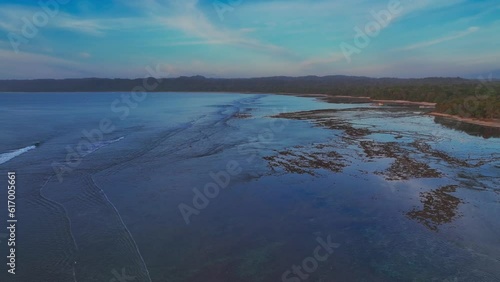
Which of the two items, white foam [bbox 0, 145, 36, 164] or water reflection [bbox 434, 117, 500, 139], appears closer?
white foam [bbox 0, 145, 36, 164]

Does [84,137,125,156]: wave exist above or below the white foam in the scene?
below

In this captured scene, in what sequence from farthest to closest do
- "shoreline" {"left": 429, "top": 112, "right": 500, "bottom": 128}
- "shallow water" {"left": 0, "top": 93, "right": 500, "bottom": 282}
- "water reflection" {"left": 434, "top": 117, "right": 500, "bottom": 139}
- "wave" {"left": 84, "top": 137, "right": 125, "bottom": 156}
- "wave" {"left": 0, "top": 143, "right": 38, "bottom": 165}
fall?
"shoreline" {"left": 429, "top": 112, "right": 500, "bottom": 128}
"water reflection" {"left": 434, "top": 117, "right": 500, "bottom": 139}
"wave" {"left": 84, "top": 137, "right": 125, "bottom": 156}
"wave" {"left": 0, "top": 143, "right": 38, "bottom": 165}
"shallow water" {"left": 0, "top": 93, "right": 500, "bottom": 282}

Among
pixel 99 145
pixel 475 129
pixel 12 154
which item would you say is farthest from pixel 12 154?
pixel 475 129

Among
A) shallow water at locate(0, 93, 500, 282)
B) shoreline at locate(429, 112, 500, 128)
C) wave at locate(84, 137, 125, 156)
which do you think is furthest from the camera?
shoreline at locate(429, 112, 500, 128)

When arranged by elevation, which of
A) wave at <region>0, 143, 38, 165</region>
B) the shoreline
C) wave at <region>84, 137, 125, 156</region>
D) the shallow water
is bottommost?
the shoreline

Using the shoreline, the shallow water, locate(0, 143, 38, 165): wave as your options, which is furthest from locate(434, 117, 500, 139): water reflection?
locate(0, 143, 38, 165): wave

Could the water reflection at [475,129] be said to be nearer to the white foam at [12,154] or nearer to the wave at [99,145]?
the wave at [99,145]

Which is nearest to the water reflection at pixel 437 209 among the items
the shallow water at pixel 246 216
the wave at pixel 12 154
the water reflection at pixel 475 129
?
the shallow water at pixel 246 216

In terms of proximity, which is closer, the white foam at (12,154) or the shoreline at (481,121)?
the white foam at (12,154)

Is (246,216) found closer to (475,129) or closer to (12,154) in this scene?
(12,154)

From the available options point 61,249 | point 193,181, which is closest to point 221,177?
point 193,181

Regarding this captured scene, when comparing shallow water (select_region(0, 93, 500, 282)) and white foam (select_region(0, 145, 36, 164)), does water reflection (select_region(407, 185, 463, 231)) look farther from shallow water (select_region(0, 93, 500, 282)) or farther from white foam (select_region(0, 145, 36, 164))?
white foam (select_region(0, 145, 36, 164))
